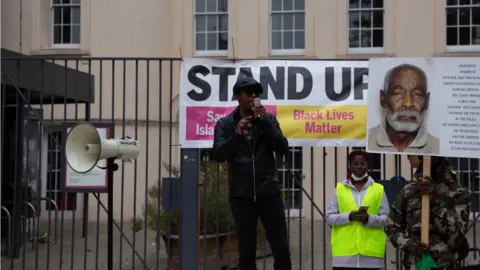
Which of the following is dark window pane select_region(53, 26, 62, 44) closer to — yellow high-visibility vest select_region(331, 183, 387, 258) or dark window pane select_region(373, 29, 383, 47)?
dark window pane select_region(373, 29, 383, 47)

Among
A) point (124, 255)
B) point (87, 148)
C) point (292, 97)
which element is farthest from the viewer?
point (124, 255)

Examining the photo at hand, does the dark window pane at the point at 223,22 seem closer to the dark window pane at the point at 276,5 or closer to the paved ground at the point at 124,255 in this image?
the dark window pane at the point at 276,5

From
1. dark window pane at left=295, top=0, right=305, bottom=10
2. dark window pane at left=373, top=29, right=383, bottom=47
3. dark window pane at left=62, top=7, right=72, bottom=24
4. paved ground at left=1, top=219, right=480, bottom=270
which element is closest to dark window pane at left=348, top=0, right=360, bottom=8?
dark window pane at left=373, top=29, right=383, bottom=47

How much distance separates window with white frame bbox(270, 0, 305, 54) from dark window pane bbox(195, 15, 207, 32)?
5.36 ft

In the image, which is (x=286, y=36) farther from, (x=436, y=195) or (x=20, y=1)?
(x=436, y=195)

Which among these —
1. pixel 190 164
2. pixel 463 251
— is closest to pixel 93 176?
pixel 190 164

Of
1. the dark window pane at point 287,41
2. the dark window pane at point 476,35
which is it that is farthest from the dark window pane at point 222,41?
the dark window pane at point 476,35

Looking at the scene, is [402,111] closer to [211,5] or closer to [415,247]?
[415,247]

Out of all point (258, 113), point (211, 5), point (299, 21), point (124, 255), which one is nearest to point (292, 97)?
point (258, 113)

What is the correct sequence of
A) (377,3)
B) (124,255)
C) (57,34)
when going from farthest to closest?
1. (57,34)
2. (377,3)
3. (124,255)

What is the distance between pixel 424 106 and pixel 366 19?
1039 centimetres

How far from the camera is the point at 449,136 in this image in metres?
5.28

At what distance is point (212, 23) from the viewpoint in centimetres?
1586

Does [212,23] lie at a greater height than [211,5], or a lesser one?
lesser
